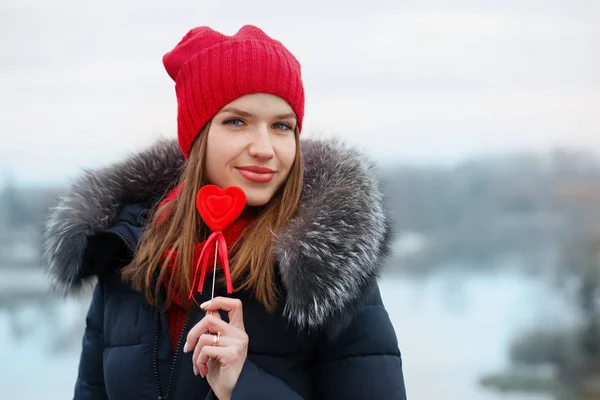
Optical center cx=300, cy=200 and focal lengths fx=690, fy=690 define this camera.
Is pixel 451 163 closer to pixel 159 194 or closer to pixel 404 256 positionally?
pixel 404 256

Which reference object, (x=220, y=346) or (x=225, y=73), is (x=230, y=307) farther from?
(x=225, y=73)

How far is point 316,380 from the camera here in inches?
38.4

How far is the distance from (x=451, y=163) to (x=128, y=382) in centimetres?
139

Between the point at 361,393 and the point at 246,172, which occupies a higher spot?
the point at 246,172

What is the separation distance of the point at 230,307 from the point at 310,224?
159 millimetres

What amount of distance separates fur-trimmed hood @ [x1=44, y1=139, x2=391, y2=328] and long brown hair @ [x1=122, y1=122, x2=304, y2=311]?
3 cm

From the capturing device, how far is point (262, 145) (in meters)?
0.94

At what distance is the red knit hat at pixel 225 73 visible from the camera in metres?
0.97

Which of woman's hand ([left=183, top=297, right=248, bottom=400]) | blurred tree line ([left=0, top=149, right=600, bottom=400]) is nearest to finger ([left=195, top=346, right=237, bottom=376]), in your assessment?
woman's hand ([left=183, top=297, right=248, bottom=400])

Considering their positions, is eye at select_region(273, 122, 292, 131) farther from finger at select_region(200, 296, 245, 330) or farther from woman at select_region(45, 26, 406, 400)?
finger at select_region(200, 296, 245, 330)

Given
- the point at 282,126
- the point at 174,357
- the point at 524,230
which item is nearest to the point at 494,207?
the point at 524,230

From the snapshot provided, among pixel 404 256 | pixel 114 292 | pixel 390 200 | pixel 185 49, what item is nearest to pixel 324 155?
pixel 390 200

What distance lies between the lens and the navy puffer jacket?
907 mm

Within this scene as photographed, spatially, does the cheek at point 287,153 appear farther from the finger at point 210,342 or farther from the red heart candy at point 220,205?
the finger at point 210,342
